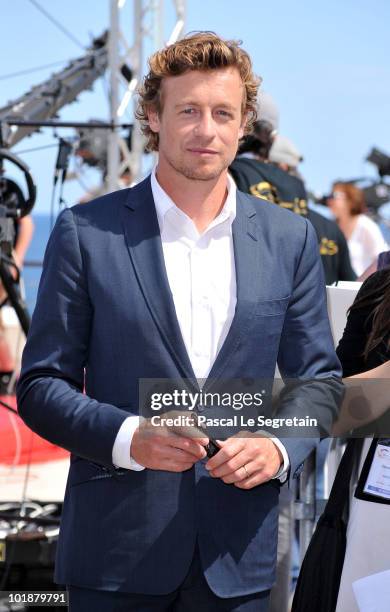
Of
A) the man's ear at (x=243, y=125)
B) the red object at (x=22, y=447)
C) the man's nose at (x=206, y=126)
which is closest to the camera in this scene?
the man's nose at (x=206, y=126)

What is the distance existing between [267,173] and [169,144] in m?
1.88

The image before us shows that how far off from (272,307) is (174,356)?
223 millimetres

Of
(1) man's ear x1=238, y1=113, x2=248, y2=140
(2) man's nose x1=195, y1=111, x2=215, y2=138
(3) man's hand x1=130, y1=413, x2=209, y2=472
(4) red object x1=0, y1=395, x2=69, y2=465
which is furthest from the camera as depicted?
(4) red object x1=0, y1=395, x2=69, y2=465

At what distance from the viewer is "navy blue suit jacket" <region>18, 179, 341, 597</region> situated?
1839 mm

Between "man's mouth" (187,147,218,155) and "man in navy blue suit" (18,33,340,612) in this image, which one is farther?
"man's mouth" (187,147,218,155)

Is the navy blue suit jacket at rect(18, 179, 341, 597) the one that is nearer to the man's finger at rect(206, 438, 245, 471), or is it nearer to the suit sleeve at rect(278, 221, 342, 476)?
the suit sleeve at rect(278, 221, 342, 476)

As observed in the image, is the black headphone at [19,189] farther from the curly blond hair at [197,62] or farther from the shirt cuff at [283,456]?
the shirt cuff at [283,456]

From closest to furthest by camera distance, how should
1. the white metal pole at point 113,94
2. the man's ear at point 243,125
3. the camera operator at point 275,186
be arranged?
the man's ear at point 243,125 < the camera operator at point 275,186 < the white metal pole at point 113,94

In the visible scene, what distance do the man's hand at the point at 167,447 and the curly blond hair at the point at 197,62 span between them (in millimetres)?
711

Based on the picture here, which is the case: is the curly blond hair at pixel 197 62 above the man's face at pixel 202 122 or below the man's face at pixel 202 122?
above

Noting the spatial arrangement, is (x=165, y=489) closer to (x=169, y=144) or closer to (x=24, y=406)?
(x=24, y=406)

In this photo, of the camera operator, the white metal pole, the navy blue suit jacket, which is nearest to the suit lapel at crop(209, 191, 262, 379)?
the navy blue suit jacket

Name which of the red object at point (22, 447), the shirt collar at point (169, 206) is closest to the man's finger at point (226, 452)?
the shirt collar at point (169, 206)

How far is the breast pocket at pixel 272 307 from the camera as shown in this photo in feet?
6.31
